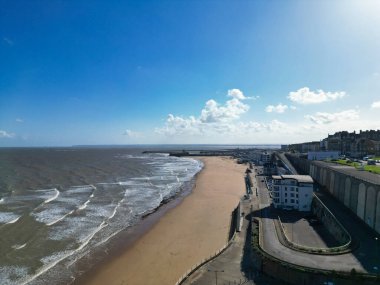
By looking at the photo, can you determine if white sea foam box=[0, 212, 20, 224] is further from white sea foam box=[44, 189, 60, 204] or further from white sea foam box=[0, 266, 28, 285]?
white sea foam box=[0, 266, 28, 285]

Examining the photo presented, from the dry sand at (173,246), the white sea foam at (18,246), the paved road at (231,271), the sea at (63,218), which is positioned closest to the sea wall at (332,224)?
the paved road at (231,271)

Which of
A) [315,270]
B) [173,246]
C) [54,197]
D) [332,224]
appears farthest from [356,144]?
[315,270]

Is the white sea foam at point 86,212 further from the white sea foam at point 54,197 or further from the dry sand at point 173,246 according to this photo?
the dry sand at point 173,246

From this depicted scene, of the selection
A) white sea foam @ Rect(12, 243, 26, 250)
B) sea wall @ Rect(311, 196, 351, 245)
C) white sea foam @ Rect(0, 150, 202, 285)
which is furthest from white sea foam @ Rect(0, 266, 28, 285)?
sea wall @ Rect(311, 196, 351, 245)

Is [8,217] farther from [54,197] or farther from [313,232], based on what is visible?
[313,232]

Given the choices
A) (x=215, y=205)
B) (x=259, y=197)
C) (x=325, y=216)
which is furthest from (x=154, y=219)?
(x=325, y=216)
